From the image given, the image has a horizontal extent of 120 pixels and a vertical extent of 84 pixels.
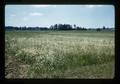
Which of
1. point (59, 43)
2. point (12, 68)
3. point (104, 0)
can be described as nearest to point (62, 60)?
point (59, 43)

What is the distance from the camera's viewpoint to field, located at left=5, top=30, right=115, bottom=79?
2.34 metres

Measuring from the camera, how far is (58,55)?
2.38 meters

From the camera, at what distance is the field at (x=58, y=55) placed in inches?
92.3

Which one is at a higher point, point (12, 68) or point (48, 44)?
point (48, 44)

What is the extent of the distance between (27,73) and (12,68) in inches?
6.4

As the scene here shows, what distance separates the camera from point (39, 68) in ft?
7.71
